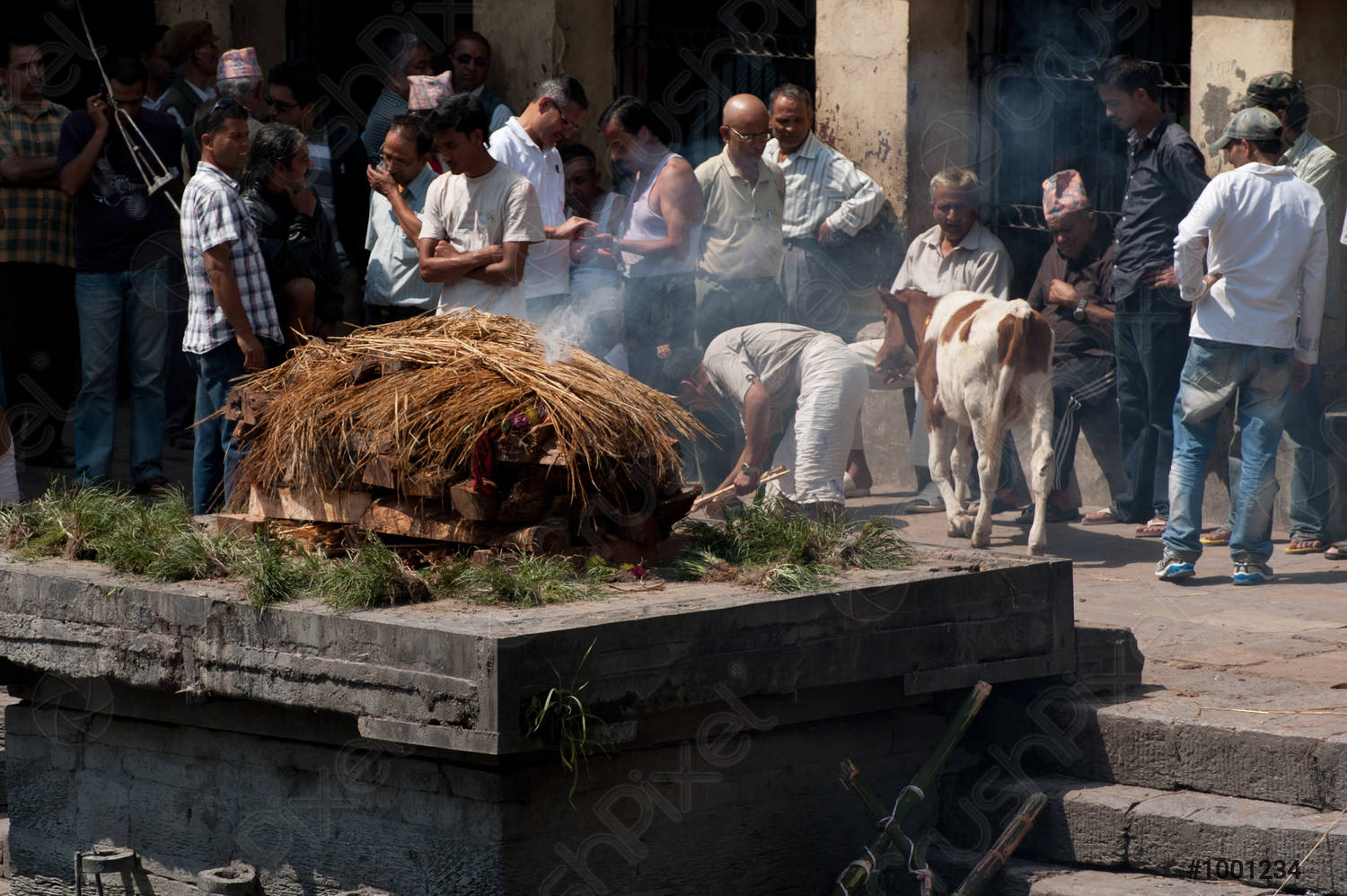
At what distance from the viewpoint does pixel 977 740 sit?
5.49 meters

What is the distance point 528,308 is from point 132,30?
6.19 metres

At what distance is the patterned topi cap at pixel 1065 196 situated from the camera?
8.65 metres

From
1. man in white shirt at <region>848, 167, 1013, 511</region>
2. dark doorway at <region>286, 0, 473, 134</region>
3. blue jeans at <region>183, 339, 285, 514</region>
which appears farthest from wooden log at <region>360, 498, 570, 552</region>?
dark doorway at <region>286, 0, 473, 134</region>

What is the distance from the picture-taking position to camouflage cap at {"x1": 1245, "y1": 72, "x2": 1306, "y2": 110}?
7.68 m

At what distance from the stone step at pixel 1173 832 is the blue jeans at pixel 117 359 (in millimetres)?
4969

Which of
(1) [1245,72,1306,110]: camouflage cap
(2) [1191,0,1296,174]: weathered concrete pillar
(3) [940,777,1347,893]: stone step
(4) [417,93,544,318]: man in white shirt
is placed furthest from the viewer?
(2) [1191,0,1296,174]: weathered concrete pillar

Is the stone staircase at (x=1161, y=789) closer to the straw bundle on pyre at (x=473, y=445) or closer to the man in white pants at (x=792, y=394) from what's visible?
the straw bundle on pyre at (x=473, y=445)

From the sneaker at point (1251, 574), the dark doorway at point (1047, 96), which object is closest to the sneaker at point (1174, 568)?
the sneaker at point (1251, 574)

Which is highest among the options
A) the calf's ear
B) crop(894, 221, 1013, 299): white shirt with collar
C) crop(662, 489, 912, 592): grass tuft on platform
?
crop(894, 221, 1013, 299): white shirt with collar

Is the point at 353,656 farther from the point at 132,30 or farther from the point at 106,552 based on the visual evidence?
the point at 132,30

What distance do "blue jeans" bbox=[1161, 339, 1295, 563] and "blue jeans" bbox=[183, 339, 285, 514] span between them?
391 cm

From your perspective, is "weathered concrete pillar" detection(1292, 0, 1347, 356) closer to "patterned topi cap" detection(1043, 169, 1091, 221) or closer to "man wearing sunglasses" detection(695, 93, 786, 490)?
"patterned topi cap" detection(1043, 169, 1091, 221)

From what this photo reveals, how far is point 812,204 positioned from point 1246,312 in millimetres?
2667

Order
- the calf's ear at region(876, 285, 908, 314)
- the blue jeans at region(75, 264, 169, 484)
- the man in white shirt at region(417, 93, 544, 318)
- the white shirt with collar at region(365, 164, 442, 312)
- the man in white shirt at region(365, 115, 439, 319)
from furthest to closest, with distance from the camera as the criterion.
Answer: the calf's ear at region(876, 285, 908, 314) → the blue jeans at region(75, 264, 169, 484) → the white shirt with collar at region(365, 164, 442, 312) → the man in white shirt at region(365, 115, 439, 319) → the man in white shirt at region(417, 93, 544, 318)
